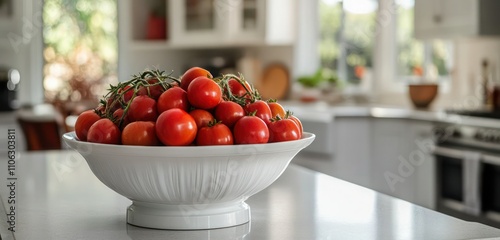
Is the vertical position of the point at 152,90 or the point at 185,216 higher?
the point at 152,90

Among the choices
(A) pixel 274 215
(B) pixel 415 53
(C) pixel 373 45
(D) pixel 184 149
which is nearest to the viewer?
(D) pixel 184 149

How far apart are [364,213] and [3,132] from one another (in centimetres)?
370

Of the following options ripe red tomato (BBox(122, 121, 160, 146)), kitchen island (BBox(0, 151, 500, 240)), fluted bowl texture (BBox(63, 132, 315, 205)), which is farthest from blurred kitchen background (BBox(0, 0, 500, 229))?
ripe red tomato (BBox(122, 121, 160, 146))

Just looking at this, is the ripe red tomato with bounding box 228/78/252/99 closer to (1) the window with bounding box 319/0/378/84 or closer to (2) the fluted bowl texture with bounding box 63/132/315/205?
(2) the fluted bowl texture with bounding box 63/132/315/205

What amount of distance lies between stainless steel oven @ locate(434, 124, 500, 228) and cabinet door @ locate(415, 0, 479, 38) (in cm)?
56

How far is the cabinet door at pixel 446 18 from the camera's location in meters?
3.74

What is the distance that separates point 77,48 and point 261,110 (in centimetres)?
463

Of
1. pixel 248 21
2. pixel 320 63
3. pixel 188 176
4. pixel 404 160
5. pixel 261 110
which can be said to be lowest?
pixel 404 160

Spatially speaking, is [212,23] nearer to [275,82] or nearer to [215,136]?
[275,82]

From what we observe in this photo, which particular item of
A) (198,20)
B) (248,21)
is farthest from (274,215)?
(198,20)

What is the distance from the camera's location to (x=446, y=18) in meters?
3.98

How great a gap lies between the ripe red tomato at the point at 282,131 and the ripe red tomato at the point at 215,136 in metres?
0.09

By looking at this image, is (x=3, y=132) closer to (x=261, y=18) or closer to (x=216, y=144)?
(x=261, y=18)

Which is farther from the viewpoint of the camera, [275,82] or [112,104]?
[275,82]
